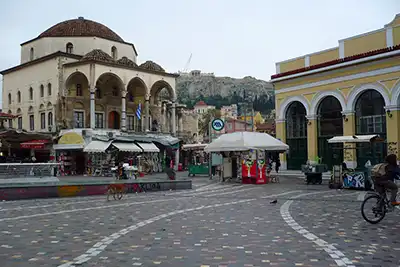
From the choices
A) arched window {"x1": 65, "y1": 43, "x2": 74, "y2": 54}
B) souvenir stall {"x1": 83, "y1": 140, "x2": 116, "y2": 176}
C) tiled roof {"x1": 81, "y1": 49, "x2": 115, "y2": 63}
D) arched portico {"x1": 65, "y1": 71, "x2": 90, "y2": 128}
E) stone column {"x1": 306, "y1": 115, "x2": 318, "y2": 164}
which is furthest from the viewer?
arched window {"x1": 65, "y1": 43, "x2": 74, "y2": 54}

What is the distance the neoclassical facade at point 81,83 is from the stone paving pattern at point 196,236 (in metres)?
27.2

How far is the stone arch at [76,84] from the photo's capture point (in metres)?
39.1

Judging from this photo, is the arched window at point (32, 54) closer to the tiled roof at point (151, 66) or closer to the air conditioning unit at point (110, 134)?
the tiled roof at point (151, 66)

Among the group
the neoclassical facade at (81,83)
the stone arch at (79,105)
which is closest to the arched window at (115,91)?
the neoclassical facade at (81,83)

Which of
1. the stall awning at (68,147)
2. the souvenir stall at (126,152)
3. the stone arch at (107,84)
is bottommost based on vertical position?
the souvenir stall at (126,152)

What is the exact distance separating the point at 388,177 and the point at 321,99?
22.2 metres

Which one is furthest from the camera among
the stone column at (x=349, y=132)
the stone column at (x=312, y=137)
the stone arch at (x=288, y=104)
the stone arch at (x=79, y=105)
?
the stone arch at (x=79, y=105)

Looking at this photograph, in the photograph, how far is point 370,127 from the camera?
28.6 m

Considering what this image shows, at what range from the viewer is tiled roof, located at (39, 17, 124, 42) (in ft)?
142

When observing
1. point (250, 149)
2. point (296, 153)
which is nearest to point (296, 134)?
point (296, 153)

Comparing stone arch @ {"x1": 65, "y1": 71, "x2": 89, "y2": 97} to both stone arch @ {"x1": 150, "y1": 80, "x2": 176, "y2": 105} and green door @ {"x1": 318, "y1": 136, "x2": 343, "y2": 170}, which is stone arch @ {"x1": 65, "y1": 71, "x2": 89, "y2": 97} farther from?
green door @ {"x1": 318, "y1": 136, "x2": 343, "y2": 170}

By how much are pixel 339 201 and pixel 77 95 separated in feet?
101

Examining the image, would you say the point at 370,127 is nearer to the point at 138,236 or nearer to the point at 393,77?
the point at 393,77

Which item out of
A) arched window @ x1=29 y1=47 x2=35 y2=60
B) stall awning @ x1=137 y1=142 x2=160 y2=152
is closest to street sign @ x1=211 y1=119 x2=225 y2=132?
stall awning @ x1=137 y1=142 x2=160 y2=152
